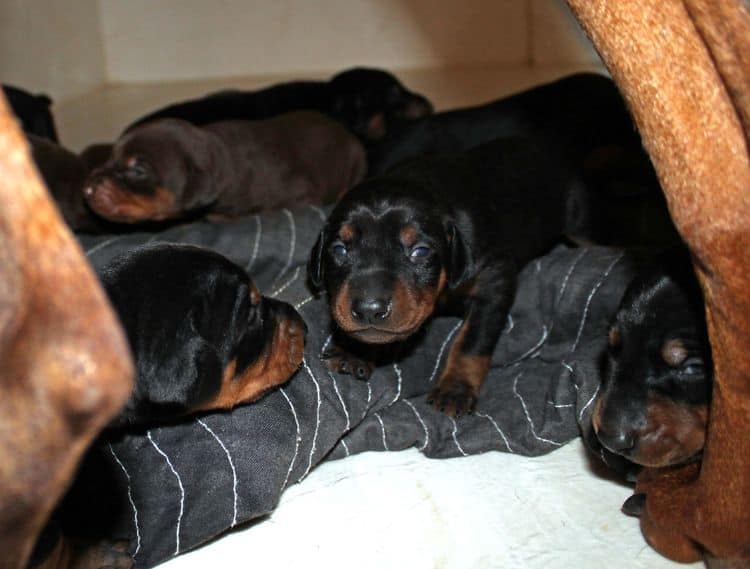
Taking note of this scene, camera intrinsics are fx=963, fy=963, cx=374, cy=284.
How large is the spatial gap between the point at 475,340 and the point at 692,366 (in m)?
1.24

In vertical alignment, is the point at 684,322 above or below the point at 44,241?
below

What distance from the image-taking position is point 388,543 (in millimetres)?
3488

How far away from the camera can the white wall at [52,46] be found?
896cm

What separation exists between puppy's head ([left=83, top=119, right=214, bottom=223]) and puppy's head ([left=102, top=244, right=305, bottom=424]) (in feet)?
6.27

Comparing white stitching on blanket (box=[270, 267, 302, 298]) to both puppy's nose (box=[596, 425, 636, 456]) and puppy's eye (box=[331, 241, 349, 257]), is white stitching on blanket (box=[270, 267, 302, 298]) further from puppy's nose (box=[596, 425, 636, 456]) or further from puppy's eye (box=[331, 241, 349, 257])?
puppy's nose (box=[596, 425, 636, 456])

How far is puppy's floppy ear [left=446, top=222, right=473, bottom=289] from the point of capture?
170 inches

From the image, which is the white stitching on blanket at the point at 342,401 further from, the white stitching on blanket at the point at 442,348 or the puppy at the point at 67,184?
the puppy at the point at 67,184

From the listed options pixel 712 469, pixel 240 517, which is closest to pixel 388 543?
pixel 240 517

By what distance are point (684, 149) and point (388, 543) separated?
1.76m

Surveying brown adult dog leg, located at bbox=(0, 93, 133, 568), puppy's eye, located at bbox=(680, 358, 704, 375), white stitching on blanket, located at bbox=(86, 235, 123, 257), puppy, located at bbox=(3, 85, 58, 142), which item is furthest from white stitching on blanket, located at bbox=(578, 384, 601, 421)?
puppy, located at bbox=(3, 85, 58, 142)

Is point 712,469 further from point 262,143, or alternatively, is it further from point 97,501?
point 262,143

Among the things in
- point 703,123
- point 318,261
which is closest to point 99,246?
point 318,261

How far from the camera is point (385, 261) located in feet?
13.3

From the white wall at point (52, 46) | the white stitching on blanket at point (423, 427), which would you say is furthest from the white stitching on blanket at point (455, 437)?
the white wall at point (52, 46)
